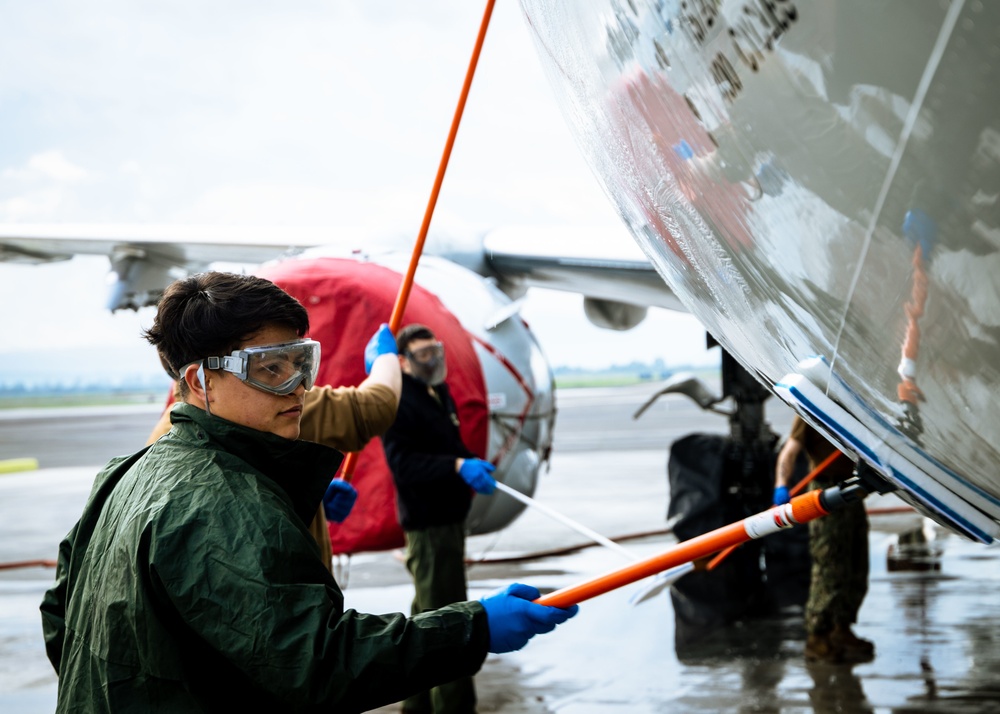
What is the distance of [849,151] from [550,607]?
0.99 metres

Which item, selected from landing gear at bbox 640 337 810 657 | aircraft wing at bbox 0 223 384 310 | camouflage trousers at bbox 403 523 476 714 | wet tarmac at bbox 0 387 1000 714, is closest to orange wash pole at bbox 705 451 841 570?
wet tarmac at bbox 0 387 1000 714

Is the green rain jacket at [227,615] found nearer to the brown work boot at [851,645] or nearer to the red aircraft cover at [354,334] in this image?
the red aircraft cover at [354,334]

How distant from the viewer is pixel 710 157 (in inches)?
68.6

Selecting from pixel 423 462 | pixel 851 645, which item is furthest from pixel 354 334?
pixel 851 645

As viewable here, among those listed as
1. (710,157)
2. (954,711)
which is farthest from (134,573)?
(954,711)

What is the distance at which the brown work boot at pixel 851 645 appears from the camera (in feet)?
18.6

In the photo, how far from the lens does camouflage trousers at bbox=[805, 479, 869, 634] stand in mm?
5855

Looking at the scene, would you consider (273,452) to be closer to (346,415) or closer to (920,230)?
(920,230)

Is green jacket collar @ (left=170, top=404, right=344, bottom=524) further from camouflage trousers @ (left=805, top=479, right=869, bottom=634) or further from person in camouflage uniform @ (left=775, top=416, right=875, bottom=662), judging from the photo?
camouflage trousers @ (left=805, top=479, right=869, bottom=634)

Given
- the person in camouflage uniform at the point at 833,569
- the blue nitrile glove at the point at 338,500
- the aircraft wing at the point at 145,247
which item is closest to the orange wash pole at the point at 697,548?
the blue nitrile glove at the point at 338,500

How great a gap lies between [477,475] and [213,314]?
2908 mm

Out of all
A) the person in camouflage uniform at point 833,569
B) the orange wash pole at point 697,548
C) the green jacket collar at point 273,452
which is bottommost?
the person in camouflage uniform at point 833,569

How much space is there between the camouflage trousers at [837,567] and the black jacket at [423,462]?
2.08 metres

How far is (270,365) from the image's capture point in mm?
1946
